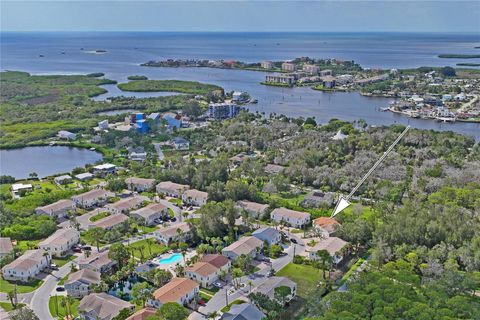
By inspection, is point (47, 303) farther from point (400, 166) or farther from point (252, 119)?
point (252, 119)

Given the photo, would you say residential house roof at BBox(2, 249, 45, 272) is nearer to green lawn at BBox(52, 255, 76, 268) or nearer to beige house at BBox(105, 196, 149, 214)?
green lawn at BBox(52, 255, 76, 268)

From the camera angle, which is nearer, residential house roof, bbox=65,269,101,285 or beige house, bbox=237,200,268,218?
residential house roof, bbox=65,269,101,285

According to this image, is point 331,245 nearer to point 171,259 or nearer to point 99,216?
point 171,259

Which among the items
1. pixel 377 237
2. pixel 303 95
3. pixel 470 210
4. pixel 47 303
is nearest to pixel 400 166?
pixel 470 210

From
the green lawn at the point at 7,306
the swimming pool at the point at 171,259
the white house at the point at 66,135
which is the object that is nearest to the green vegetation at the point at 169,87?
the white house at the point at 66,135

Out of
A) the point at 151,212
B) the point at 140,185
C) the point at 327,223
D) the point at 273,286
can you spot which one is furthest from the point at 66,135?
the point at 273,286

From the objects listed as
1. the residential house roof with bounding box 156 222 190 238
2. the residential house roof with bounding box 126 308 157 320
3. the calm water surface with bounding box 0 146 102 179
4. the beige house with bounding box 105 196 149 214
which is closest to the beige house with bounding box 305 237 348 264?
the residential house roof with bounding box 156 222 190 238

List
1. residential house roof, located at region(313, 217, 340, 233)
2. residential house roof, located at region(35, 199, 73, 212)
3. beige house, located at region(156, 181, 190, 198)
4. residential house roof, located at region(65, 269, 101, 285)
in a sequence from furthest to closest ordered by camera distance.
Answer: beige house, located at region(156, 181, 190, 198)
residential house roof, located at region(35, 199, 73, 212)
residential house roof, located at region(313, 217, 340, 233)
residential house roof, located at region(65, 269, 101, 285)
